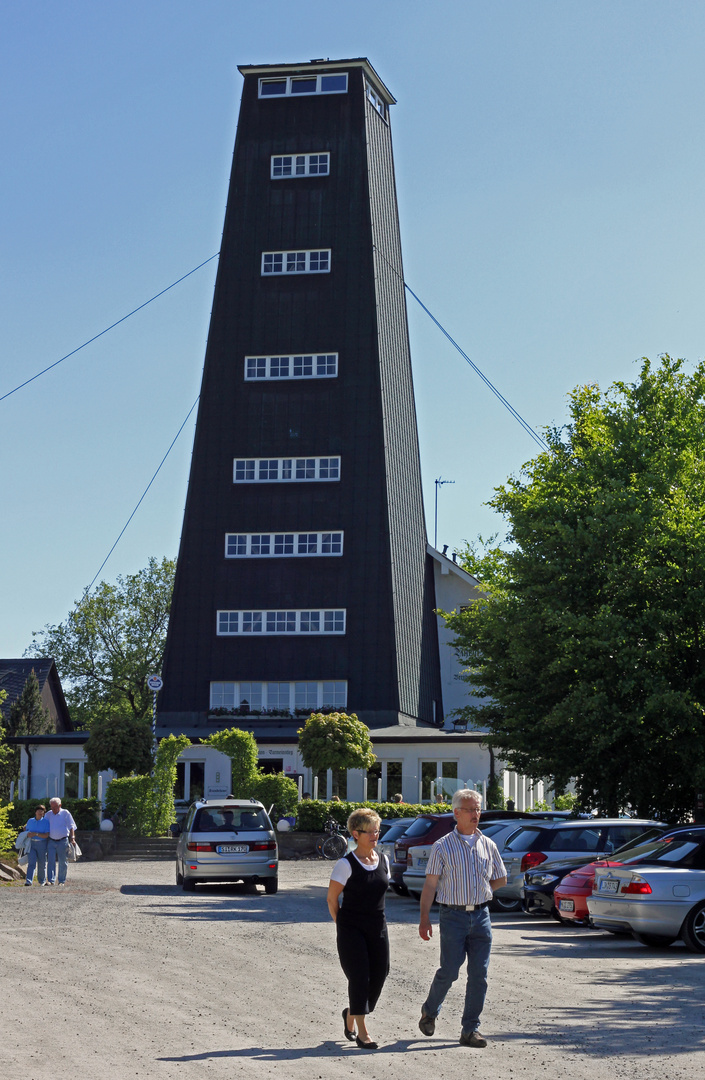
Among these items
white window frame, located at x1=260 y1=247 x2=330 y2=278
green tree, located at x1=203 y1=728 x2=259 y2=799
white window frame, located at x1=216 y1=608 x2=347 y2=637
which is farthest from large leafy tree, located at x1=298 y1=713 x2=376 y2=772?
white window frame, located at x1=260 y1=247 x2=330 y2=278

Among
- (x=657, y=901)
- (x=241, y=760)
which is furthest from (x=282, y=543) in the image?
(x=657, y=901)

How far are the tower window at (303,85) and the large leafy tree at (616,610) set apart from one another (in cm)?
3083

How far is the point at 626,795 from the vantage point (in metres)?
27.2

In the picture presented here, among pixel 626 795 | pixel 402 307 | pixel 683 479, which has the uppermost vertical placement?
pixel 402 307

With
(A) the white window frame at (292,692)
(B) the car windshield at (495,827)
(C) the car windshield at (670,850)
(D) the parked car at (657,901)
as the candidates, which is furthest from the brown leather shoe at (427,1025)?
(A) the white window frame at (292,692)

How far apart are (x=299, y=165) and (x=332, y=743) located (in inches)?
1007

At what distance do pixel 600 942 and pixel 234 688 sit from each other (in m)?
35.3

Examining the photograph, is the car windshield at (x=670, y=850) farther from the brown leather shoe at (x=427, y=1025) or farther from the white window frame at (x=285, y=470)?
the white window frame at (x=285, y=470)

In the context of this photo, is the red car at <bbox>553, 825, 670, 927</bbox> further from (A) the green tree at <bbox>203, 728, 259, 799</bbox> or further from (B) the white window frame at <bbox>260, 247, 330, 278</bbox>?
(B) the white window frame at <bbox>260, 247, 330, 278</bbox>

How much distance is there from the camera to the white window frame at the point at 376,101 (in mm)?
56713

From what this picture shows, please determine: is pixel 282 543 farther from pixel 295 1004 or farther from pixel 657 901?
pixel 295 1004

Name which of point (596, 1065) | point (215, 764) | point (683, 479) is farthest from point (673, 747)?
point (215, 764)

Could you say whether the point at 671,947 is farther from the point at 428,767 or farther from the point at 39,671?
the point at 39,671

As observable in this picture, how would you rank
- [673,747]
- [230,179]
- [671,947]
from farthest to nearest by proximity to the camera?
[230,179]
[673,747]
[671,947]
